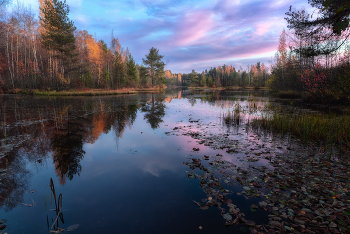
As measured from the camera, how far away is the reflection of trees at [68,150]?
4.94 metres

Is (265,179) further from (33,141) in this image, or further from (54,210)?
(33,141)

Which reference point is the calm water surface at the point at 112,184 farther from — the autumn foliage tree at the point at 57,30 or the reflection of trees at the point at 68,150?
the autumn foliage tree at the point at 57,30

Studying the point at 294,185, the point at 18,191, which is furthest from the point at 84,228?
the point at 294,185

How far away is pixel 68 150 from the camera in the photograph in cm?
644

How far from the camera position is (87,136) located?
8.43 meters

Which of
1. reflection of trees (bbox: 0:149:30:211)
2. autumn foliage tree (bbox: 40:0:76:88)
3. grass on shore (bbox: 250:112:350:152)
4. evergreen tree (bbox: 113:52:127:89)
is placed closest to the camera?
reflection of trees (bbox: 0:149:30:211)

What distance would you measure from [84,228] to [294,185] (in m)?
4.73

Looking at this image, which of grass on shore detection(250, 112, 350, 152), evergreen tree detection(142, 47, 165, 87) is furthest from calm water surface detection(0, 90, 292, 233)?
Result: evergreen tree detection(142, 47, 165, 87)

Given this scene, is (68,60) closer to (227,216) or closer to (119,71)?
(119,71)

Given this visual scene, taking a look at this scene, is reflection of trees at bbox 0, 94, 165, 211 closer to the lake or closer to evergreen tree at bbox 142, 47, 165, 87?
the lake

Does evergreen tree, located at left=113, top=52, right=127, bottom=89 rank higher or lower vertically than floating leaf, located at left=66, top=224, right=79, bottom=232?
higher

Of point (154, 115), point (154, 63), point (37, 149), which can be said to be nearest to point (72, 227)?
point (37, 149)

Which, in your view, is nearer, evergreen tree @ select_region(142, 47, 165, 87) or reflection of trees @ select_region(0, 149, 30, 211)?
reflection of trees @ select_region(0, 149, 30, 211)

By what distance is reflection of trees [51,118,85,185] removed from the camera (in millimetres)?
4940
